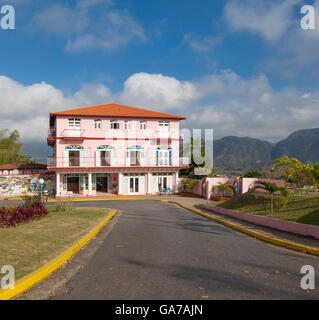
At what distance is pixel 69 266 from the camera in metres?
6.44

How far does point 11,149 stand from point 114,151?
4088 centimetres

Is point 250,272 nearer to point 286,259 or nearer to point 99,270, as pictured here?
point 286,259

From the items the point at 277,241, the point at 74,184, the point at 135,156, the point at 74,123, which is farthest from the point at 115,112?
the point at 277,241

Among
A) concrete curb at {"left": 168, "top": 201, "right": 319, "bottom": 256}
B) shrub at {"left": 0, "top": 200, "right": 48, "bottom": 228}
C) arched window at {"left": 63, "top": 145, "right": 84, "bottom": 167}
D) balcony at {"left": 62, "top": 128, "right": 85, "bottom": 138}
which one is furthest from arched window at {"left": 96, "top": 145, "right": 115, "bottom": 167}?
concrete curb at {"left": 168, "top": 201, "right": 319, "bottom": 256}

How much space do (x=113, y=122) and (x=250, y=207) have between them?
21.6 metres

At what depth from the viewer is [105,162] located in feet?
103

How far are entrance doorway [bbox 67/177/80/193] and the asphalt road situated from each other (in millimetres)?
23162

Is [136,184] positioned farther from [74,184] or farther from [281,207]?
[281,207]

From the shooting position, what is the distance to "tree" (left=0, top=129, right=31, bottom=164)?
5594 cm

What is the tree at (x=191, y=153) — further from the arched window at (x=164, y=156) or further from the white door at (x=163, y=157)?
the white door at (x=163, y=157)

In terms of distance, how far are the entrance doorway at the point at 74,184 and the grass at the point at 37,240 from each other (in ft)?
64.6

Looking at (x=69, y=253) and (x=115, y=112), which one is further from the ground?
(x=115, y=112)

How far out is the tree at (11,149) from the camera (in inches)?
2202

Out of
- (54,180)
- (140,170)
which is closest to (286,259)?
(140,170)
